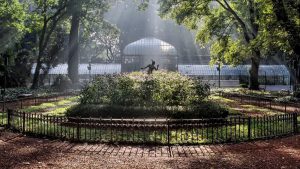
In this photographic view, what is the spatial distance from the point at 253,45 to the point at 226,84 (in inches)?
968

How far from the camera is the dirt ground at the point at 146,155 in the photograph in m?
8.26

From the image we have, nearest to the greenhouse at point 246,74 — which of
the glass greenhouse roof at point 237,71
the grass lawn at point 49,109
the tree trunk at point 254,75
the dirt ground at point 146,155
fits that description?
the glass greenhouse roof at point 237,71

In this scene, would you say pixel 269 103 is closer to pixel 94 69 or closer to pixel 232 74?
pixel 232 74

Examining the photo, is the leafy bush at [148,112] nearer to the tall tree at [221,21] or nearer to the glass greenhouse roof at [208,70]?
the tall tree at [221,21]

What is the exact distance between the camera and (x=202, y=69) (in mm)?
52656

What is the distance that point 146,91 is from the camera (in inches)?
639

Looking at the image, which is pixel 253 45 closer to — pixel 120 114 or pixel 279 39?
pixel 279 39

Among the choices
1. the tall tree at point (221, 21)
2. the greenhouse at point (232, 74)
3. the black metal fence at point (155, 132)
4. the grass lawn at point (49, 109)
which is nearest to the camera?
the black metal fence at point (155, 132)

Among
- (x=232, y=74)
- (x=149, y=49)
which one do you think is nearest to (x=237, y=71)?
(x=232, y=74)

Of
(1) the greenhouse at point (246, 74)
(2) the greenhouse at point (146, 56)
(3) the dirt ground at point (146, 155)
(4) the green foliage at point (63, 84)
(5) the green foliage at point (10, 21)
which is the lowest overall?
(3) the dirt ground at point (146, 155)

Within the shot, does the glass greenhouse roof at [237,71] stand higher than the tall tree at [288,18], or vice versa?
the tall tree at [288,18]

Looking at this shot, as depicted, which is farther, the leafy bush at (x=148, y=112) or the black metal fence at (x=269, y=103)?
the black metal fence at (x=269, y=103)

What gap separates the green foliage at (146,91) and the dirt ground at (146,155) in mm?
5285

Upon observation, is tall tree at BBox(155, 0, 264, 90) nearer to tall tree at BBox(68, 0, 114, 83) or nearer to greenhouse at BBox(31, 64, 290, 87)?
tall tree at BBox(68, 0, 114, 83)
